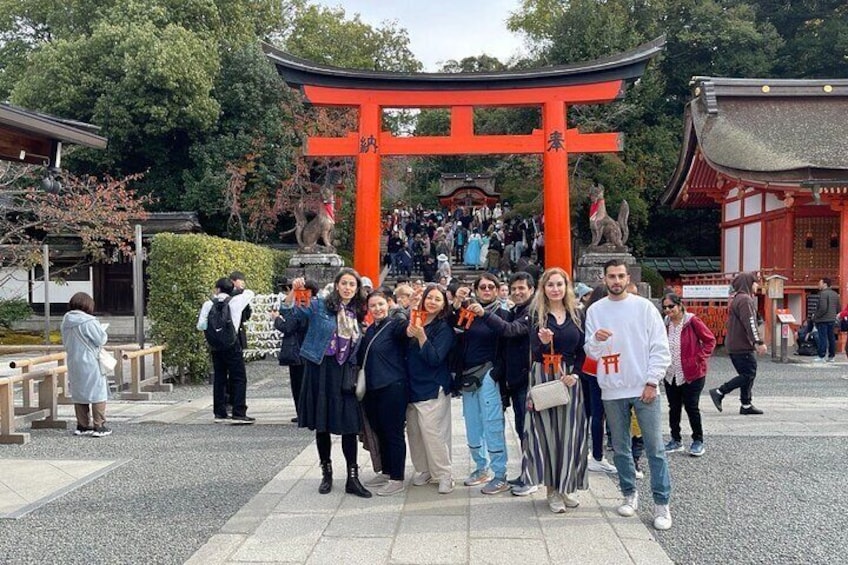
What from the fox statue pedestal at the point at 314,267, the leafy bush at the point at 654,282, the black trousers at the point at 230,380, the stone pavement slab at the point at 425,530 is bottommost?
the stone pavement slab at the point at 425,530

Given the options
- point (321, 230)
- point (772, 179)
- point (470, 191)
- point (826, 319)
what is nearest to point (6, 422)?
point (321, 230)

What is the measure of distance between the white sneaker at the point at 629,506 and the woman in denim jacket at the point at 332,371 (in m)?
1.67

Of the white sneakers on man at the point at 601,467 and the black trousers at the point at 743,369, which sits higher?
the black trousers at the point at 743,369

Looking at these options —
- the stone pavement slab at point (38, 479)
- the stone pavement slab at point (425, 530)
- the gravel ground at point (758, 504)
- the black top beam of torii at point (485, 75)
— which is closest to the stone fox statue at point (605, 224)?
the black top beam of torii at point (485, 75)

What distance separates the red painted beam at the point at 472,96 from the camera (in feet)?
46.0

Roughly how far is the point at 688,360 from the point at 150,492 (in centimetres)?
436

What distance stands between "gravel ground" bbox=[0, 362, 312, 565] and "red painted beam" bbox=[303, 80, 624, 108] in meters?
8.74

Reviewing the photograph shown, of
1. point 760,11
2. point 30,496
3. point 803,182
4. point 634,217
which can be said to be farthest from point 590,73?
point 760,11

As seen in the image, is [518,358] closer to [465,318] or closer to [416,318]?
[465,318]

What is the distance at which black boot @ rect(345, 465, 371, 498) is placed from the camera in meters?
4.71

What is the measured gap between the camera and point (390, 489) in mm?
4770

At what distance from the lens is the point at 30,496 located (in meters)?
4.86

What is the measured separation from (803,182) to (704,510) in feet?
38.5

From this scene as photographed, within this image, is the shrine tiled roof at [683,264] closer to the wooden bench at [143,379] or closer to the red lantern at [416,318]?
the wooden bench at [143,379]
